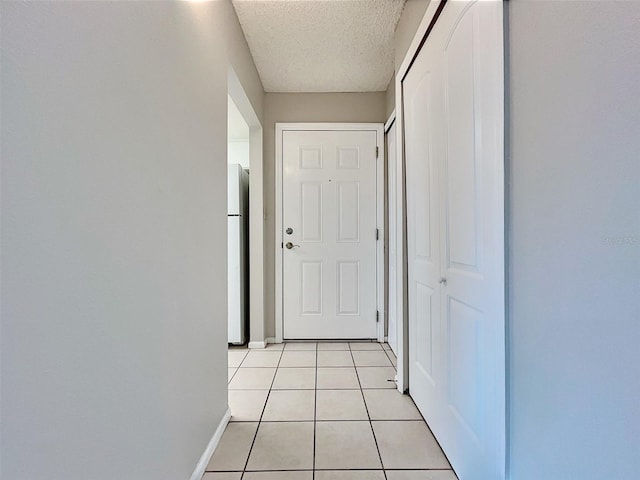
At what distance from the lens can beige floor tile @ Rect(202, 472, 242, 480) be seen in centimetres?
130

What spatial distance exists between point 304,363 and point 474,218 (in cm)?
185

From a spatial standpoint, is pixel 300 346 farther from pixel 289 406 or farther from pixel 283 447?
pixel 283 447

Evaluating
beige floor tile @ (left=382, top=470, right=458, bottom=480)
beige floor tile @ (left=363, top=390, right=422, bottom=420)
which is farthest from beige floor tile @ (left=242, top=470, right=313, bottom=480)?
beige floor tile @ (left=363, top=390, right=422, bottom=420)

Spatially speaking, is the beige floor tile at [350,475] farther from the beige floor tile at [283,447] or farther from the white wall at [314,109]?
the white wall at [314,109]

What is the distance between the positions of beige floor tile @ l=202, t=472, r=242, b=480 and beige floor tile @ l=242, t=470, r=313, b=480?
31 millimetres

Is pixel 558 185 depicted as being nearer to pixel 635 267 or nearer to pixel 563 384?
pixel 635 267

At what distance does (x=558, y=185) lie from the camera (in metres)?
0.78

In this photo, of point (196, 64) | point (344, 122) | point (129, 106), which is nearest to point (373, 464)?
point (129, 106)

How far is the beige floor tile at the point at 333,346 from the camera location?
2916mm

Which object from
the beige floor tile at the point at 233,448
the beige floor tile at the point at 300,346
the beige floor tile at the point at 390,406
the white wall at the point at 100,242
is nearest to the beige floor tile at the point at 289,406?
the beige floor tile at the point at 233,448

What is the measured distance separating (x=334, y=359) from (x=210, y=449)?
4.41 feet

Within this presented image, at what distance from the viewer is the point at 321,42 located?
7.63 feet

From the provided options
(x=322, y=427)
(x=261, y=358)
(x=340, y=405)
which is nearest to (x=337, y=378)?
(x=340, y=405)

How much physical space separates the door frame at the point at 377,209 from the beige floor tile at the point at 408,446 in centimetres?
144
